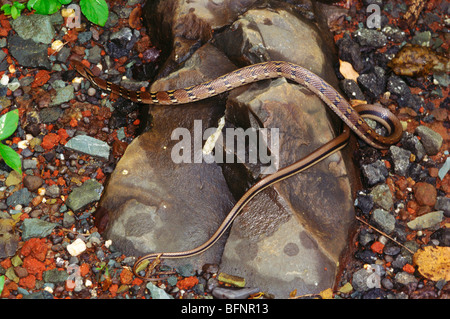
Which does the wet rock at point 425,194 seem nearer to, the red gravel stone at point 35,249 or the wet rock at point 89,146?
the wet rock at point 89,146

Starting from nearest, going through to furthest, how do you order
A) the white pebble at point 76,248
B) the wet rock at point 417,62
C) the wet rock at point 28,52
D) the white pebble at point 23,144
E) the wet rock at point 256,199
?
the wet rock at point 256,199 → the white pebble at point 76,248 → the white pebble at point 23,144 → the wet rock at point 28,52 → the wet rock at point 417,62

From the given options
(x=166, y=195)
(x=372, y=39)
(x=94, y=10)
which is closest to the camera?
(x=166, y=195)

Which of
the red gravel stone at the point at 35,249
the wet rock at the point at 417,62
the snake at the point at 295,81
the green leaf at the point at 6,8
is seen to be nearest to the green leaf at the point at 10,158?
the red gravel stone at the point at 35,249

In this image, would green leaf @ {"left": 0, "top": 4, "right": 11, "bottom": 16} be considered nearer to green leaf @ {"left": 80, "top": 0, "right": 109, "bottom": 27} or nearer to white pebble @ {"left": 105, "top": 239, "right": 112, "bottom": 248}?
green leaf @ {"left": 80, "top": 0, "right": 109, "bottom": 27}

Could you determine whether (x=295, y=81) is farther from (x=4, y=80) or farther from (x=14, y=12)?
(x=14, y=12)

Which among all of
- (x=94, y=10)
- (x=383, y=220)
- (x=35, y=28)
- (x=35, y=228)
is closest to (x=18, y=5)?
(x=35, y=28)

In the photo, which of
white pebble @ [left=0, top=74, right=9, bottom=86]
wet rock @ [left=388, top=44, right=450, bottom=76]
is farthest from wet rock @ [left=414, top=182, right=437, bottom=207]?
white pebble @ [left=0, top=74, right=9, bottom=86]
